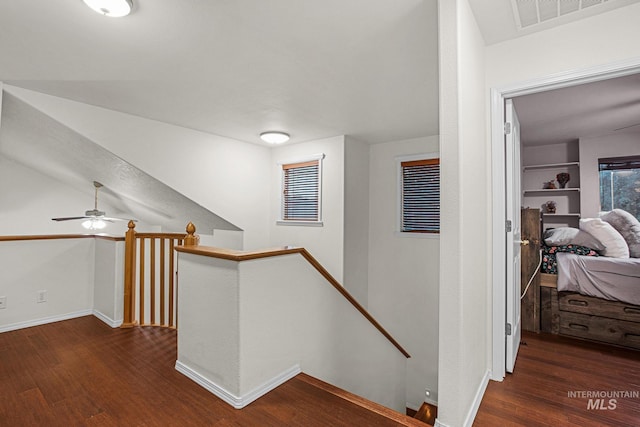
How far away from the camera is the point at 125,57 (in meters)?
2.16

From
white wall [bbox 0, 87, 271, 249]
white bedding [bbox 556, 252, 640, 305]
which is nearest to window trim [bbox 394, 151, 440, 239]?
white bedding [bbox 556, 252, 640, 305]

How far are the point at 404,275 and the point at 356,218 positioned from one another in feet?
3.50

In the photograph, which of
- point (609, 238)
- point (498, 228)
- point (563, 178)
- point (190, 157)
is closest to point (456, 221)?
point (498, 228)

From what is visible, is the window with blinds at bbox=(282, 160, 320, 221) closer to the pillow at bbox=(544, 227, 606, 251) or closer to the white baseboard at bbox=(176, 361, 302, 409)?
the white baseboard at bbox=(176, 361, 302, 409)

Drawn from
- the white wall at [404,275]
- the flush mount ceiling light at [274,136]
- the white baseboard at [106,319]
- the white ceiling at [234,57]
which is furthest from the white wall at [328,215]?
the white baseboard at [106,319]

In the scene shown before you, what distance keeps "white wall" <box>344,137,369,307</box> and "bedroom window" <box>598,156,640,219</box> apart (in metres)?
3.33

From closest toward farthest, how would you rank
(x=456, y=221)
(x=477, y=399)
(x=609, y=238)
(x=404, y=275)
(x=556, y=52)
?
(x=456, y=221) → (x=477, y=399) → (x=556, y=52) → (x=609, y=238) → (x=404, y=275)

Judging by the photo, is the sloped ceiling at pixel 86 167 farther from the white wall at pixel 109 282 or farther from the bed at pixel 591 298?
the bed at pixel 591 298

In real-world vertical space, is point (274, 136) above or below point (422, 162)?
above

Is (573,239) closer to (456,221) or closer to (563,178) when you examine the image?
(563,178)

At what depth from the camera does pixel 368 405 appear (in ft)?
6.08

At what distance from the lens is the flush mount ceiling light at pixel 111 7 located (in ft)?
5.12

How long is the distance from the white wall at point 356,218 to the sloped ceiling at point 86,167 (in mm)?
1787

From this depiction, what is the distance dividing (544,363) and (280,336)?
200cm
